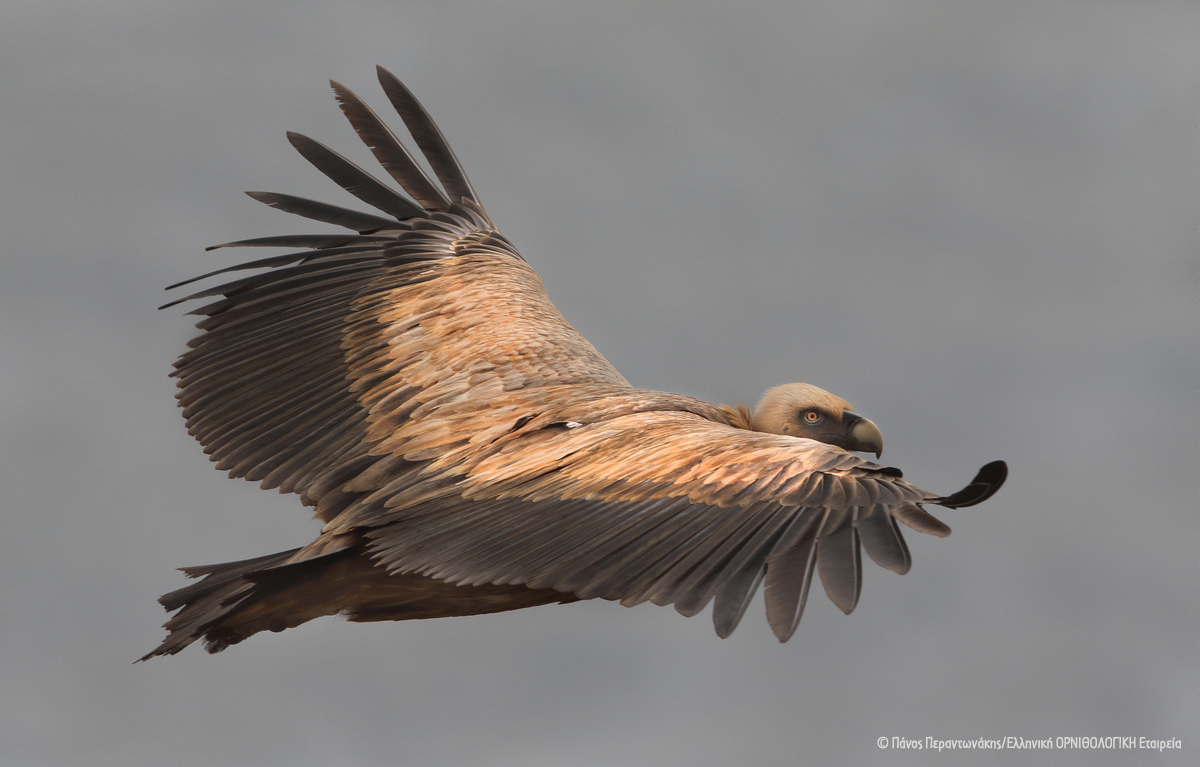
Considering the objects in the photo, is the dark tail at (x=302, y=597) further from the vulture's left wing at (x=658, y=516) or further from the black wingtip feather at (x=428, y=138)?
the black wingtip feather at (x=428, y=138)

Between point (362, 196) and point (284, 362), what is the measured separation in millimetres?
2022

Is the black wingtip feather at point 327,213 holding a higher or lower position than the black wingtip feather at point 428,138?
lower

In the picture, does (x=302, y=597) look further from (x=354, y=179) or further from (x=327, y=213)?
(x=354, y=179)

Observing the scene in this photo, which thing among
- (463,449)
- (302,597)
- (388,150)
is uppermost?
(388,150)

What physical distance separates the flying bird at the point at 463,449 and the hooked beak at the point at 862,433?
0.02m

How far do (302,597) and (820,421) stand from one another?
3809mm

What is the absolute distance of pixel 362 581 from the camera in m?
6.43

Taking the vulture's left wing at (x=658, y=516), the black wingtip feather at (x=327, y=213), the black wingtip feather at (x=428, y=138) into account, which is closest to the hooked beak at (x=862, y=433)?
the vulture's left wing at (x=658, y=516)

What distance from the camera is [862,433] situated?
8336 mm

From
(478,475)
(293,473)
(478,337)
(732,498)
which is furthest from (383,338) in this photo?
(732,498)

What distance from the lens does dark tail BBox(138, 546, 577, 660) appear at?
6.26 m

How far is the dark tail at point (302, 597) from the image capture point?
246 inches

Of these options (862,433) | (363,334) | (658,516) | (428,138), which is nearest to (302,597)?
(658,516)

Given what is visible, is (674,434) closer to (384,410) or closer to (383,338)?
(384,410)
